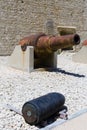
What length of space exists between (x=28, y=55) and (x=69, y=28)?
6.75m

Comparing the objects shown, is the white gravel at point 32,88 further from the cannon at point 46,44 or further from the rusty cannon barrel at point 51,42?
the rusty cannon barrel at point 51,42

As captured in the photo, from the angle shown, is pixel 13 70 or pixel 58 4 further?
pixel 58 4

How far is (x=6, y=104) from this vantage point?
3.90m

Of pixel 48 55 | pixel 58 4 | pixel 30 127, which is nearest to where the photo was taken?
pixel 30 127

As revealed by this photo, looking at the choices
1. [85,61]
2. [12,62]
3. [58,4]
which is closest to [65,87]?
[12,62]

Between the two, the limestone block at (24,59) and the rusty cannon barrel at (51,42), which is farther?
the limestone block at (24,59)

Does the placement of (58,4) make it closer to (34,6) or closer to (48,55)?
(34,6)

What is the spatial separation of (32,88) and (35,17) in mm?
7122

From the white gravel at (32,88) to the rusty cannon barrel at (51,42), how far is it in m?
0.58

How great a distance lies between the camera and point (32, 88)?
4992mm

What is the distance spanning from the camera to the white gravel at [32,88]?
352cm

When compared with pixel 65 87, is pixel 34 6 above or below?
above

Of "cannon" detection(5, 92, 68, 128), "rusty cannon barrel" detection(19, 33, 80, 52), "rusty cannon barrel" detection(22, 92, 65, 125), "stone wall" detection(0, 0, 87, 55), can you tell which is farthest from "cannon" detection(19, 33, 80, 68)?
"stone wall" detection(0, 0, 87, 55)

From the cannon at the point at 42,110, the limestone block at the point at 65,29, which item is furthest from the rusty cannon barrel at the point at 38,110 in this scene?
the limestone block at the point at 65,29
